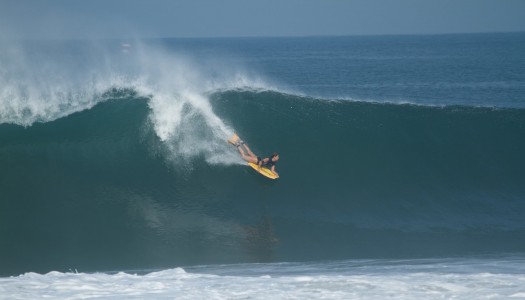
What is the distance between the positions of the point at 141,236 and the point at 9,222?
9.09 feet

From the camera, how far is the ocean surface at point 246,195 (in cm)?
874

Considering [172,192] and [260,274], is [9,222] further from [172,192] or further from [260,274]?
[260,274]

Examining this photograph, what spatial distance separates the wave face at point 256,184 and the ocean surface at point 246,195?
47 mm

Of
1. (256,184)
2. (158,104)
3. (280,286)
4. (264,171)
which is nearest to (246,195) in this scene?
(256,184)

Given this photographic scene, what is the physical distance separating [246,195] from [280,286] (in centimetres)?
569

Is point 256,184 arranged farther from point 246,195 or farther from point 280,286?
point 280,286

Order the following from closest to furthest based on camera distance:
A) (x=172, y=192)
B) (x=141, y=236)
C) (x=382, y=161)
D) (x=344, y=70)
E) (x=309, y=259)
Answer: (x=309, y=259) → (x=141, y=236) → (x=172, y=192) → (x=382, y=161) → (x=344, y=70)

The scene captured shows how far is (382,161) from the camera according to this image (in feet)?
51.8

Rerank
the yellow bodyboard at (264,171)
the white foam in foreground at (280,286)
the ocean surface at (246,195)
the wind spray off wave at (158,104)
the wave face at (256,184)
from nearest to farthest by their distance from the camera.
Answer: the white foam in foreground at (280,286) < the ocean surface at (246,195) < the wave face at (256,184) < the yellow bodyboard at (264,171) < the wind spray off wave at (158,104)

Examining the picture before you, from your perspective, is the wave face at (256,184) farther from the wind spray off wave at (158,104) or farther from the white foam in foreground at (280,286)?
the white foam in foreground at (280,286)

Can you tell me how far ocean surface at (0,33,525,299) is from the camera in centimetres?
874

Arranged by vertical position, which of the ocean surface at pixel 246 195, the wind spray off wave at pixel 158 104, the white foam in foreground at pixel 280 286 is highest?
the wind spray off wave at pixel 158 104

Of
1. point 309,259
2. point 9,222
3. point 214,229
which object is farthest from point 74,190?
point 309,259

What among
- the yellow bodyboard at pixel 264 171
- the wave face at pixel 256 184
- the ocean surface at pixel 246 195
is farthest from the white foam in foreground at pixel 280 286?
the yellow bodyboard at pixel 264 171
